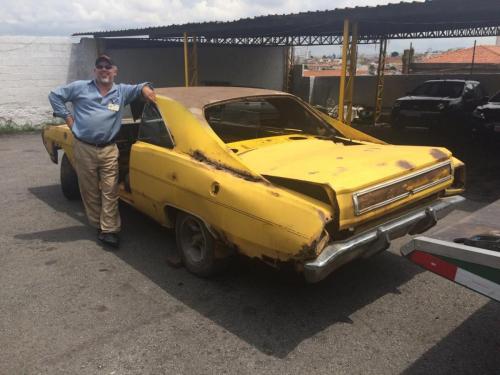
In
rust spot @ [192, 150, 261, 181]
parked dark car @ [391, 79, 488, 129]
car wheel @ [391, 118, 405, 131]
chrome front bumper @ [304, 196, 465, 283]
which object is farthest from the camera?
car wheel @ [391, 118, 405, 131]

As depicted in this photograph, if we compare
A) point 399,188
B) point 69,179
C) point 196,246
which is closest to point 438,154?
point 399,188

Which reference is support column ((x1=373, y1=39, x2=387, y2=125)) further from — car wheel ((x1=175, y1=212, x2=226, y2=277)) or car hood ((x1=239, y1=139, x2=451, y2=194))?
car wheel ((x1=175, y1=212, x2=226, y2=277))

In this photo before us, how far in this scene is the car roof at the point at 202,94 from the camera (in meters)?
3.86

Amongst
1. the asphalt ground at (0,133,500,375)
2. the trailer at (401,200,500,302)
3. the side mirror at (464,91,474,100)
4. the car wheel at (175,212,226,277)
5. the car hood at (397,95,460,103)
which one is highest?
the side mirror at (464,91,474,100)

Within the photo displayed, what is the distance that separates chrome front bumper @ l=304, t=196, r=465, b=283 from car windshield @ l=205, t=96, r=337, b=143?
145 cm

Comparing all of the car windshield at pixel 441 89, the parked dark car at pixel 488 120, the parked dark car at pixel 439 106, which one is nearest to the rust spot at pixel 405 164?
the parked dark car at pixel 488 120

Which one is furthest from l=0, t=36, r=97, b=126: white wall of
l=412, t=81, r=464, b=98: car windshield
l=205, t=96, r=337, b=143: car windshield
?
l=205, t=96, r=337, b=143: car windshield

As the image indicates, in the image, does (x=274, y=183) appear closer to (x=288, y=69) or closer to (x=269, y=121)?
(x=269, y=121)

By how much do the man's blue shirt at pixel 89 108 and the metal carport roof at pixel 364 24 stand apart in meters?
6.62

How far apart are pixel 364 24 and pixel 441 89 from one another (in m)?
3.29

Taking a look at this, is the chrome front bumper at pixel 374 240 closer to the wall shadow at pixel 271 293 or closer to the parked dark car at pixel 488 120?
the wall shadow at pixel 271 293

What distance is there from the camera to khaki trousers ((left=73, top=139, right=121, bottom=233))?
424cm

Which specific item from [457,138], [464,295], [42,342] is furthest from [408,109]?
[42,342]

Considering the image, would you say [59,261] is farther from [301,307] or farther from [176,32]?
[176,32]
